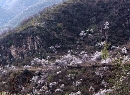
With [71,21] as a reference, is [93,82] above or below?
below

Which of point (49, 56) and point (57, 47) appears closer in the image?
point (49, 56)

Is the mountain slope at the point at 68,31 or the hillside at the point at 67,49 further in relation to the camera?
the mountain slope at the point at 68,31

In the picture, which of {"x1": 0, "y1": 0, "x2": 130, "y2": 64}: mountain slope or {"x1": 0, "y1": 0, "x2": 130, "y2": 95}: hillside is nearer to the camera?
{"x1": 0, "y1": 0, "x2": 130, "y2": 95}: hillside

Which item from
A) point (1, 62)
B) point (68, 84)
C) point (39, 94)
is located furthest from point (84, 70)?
point (1, 62)

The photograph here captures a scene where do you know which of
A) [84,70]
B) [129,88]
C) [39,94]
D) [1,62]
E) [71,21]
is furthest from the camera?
[71,21]

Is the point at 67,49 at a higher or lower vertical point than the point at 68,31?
lower

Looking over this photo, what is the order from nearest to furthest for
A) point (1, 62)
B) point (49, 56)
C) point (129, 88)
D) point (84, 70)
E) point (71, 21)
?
point (129, 88) → point (84, 70) → point (49, 56) → point (1, 62) → point (71, 21)

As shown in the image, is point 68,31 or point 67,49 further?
point 68,31

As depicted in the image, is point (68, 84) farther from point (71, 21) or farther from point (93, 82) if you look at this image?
point (71, 21)
